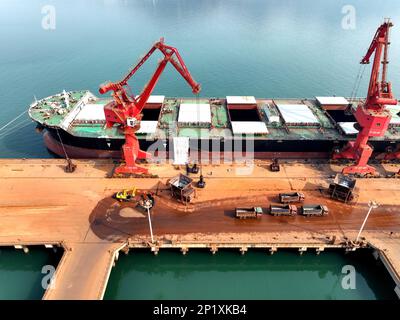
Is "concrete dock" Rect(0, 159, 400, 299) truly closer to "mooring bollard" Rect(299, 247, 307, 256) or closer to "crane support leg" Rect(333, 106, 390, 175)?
"mooring bollard" Rect(299, 247, 307, 256)

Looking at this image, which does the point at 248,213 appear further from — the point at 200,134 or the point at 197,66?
the point at 197,66

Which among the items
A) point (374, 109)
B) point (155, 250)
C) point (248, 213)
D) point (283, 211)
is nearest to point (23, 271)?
point (155, 250)

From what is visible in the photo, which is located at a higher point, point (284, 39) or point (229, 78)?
point (284, 39)

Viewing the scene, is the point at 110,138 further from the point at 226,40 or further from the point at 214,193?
the point at 226,40

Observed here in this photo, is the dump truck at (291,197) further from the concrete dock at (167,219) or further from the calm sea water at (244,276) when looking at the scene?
the calm sea water at (244,276)

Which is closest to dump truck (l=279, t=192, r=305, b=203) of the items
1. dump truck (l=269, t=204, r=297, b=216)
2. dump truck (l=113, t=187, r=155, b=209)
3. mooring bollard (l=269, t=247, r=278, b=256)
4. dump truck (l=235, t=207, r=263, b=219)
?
dump truck (l=269, t=204, r=297, b=216)

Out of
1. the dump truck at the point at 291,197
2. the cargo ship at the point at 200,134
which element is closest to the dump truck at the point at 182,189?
the cargo ship at the point at 200,134

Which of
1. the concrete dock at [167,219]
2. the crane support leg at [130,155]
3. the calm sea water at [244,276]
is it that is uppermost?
the crane support leg at [130,155]

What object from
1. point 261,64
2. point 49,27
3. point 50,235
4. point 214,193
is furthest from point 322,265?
point 49,27
